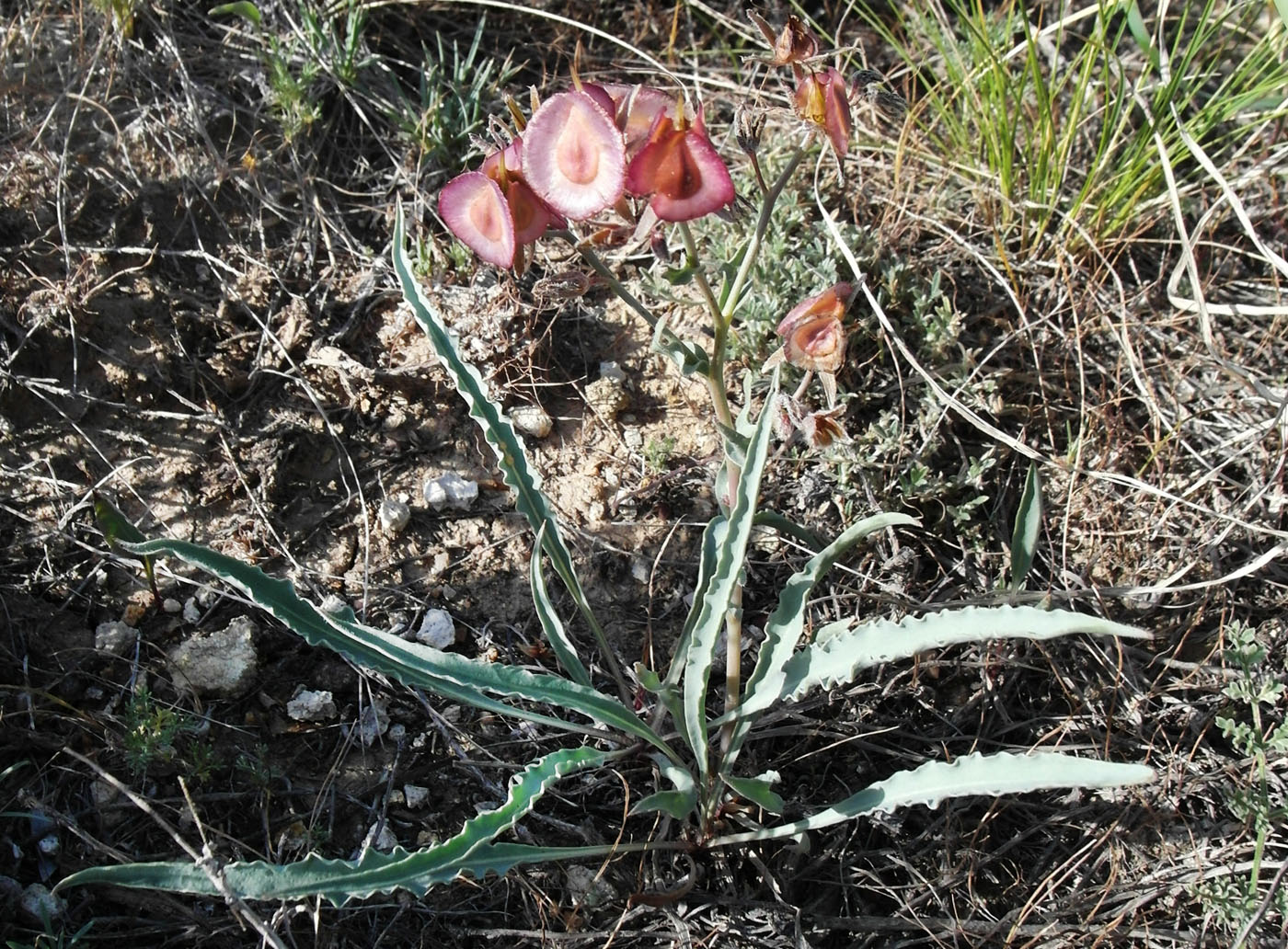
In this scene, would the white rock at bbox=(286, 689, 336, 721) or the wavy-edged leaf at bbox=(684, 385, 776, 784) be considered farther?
the white rock at bbox=(286, 689, 336, 721)

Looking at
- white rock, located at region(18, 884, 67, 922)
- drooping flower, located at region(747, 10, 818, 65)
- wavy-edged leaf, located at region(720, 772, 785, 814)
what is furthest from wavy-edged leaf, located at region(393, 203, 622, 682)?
white rock, located at region(18, 884, 67, 922)

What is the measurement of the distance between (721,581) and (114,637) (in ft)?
4.19

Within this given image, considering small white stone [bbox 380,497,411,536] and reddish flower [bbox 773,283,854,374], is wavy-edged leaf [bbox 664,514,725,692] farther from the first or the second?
small white stone [bbox 380,497,411,536]

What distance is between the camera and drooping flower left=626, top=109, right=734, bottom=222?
4.71 feet

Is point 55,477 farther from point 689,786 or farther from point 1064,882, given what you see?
point 1064,882

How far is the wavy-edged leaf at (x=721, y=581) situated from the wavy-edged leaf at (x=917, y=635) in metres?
0.15

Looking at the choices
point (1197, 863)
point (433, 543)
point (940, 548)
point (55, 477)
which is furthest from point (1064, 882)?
point (55, 477)

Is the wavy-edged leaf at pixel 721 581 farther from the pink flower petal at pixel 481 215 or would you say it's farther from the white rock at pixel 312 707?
the white rock at pixel 312 707

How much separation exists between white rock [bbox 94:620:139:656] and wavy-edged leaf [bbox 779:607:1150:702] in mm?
1318

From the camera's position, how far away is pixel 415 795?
209 cm

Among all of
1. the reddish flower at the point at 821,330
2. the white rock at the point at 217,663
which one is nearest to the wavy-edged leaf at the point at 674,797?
the reddish flower at the point at 821,330

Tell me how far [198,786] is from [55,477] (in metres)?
0.77

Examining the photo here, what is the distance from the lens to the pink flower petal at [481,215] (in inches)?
60.0

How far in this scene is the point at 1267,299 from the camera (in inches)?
111
